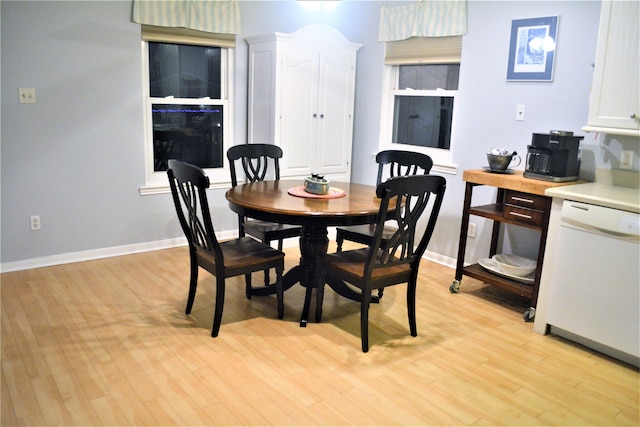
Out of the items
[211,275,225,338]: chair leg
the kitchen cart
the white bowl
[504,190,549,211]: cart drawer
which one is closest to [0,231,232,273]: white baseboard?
[211,275,225,338]: chair leg

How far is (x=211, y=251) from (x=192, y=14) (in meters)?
2.31

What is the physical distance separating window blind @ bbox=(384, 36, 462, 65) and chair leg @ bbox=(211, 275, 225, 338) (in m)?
2.60

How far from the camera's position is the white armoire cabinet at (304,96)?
4551 millimetres

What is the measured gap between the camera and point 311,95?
15.6 ft

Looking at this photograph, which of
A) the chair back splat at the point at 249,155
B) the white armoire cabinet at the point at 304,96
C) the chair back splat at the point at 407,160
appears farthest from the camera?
the white armoire cabinet at the point at 304,96

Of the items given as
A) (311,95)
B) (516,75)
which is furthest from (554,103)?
(311,95)

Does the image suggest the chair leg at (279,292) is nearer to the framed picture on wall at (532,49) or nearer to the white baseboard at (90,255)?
the white baseboard at (90,255)

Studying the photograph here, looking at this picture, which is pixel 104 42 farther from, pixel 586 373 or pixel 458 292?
pixel 586 373

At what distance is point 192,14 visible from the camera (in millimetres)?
4266

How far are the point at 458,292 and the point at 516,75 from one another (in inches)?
62.0

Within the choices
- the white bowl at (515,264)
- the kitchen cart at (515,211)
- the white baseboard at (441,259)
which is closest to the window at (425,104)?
the white baseboard at (441,259)

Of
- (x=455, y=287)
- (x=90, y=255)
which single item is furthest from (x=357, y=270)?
(x=90, y=255)

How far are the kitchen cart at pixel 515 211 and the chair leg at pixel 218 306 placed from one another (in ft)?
5.53

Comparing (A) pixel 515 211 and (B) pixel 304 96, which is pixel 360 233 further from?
(B) pixel 304 96
